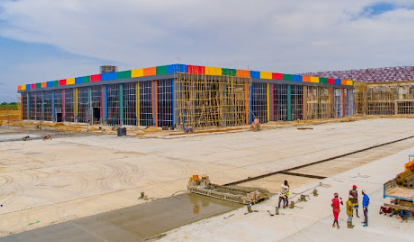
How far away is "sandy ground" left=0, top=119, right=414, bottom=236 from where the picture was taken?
14922 millimetres

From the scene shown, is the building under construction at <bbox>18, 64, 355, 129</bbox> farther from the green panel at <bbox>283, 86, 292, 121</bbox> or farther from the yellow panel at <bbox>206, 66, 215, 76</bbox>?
the green panel at <bbox>283, 86, 292, 121</bbox>

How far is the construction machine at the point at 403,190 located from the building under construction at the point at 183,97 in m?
41.6

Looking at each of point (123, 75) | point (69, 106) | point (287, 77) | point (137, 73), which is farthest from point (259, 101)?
point (69, 106)

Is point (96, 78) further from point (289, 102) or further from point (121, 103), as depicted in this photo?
point (289, 102)

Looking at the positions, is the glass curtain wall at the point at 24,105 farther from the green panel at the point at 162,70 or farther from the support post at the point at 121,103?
the green panel at the point at 162,70

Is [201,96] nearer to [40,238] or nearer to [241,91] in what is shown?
[241,91]

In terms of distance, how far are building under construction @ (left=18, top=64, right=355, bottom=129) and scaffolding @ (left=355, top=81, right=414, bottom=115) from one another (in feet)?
57.1

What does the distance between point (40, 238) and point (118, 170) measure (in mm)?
11168

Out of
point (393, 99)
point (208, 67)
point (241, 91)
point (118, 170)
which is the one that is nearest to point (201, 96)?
point (208, 67)

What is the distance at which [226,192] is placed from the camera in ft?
53.9

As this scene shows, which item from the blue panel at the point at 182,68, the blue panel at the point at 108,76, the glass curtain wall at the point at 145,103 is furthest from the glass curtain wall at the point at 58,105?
the blue panel at the point at 182,68

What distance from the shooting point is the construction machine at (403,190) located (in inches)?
486

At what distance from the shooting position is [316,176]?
20156 mm

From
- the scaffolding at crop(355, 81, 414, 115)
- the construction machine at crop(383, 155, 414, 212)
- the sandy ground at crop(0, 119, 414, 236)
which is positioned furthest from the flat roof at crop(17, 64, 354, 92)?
the construction machine at crop(383, 155, 414, 212)
